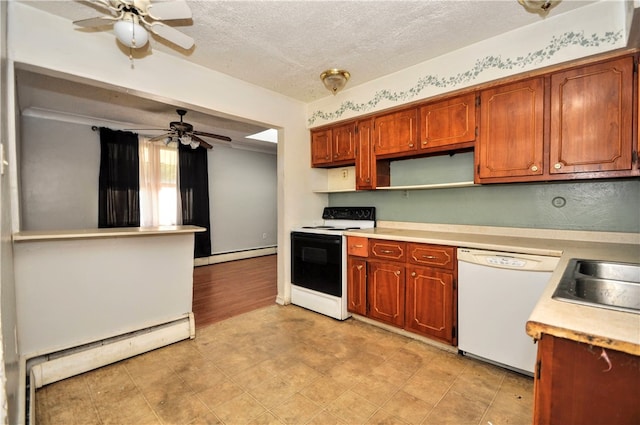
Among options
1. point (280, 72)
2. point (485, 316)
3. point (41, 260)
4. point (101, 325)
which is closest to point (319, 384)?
point (485, 316)

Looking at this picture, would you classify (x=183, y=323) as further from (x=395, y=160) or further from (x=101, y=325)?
(x=395, y=160)

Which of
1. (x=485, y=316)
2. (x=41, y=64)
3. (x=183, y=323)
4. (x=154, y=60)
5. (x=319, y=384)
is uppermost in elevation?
(x=154, y=60)

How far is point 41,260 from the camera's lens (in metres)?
1.95

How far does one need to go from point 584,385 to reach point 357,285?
226cm

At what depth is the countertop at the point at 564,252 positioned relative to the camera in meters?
0.73

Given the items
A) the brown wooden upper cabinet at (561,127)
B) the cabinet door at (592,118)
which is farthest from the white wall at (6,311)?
the cabinet door at (592,118)

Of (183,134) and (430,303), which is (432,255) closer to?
(430,303)

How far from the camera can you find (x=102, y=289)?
87.5 inches

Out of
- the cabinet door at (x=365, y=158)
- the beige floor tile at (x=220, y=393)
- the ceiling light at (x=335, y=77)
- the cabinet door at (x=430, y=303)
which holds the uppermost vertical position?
the ceiling light at (x=335, y=77)

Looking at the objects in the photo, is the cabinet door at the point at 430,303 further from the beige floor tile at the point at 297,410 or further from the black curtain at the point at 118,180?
the black curtain at the point at 118,180

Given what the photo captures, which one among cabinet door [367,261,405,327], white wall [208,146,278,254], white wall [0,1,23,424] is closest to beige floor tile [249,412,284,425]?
white wall [0,1,23,424]

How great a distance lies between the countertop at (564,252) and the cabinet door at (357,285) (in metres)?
0.31

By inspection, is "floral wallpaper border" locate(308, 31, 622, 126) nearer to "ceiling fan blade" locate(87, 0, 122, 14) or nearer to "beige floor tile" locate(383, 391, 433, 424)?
"ceiling fan blade" locate(87, 0, 122, 14)

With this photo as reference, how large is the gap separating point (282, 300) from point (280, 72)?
256 cm
